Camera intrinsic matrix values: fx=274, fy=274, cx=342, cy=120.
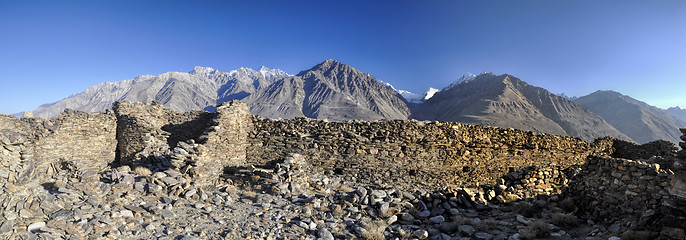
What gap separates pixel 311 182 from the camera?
405 inches

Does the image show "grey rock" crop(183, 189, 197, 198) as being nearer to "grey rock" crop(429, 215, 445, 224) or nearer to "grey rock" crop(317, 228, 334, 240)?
"grey rock" crop(317, 228, 334, 240)

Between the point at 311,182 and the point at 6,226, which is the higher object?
the point at 311,182

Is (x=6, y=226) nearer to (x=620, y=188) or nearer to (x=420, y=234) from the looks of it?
(x=420, y=234)

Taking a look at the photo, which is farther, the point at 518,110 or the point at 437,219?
the point at 518,110

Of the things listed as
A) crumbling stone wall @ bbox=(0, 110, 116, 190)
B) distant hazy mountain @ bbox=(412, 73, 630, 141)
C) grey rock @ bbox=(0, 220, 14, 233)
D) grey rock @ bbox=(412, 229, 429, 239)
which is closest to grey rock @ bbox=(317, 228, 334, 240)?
grey rock @ bbox=(412, 229, 429, 239)

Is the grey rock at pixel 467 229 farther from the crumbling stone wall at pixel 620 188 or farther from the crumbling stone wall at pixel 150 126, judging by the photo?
the crumbling stone wall at pixel 150 126

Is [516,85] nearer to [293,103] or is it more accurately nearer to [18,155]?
[293,103]

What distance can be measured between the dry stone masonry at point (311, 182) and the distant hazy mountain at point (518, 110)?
10481cm

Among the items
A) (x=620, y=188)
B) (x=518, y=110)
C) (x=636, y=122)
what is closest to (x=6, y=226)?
(x=620, y=188)

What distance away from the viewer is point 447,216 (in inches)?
326

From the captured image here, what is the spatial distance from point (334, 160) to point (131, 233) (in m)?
7.62

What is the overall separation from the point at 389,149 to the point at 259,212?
647 centimetres

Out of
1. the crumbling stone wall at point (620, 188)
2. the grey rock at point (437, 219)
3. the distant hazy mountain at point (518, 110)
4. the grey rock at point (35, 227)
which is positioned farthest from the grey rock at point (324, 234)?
the distant hazy mountain at point (518, 110)

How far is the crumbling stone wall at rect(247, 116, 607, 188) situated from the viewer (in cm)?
1205
